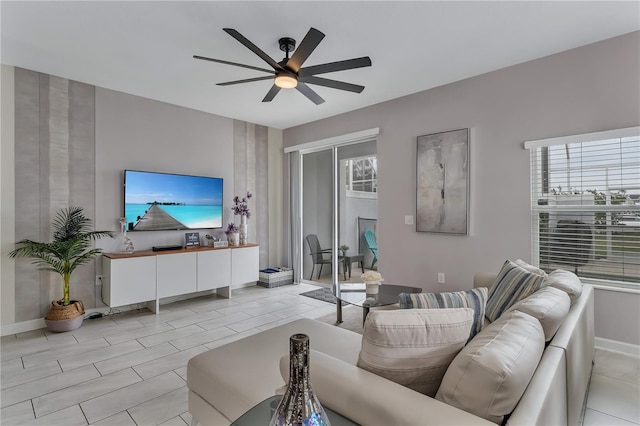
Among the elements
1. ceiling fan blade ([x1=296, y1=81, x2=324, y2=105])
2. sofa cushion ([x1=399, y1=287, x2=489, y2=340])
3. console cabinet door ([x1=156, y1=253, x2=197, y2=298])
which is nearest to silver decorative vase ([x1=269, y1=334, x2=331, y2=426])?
sofa cushion ([x1=399, y1=287, x2=489, y2=340])

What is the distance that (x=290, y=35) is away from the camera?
2.73m

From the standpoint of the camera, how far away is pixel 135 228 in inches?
160

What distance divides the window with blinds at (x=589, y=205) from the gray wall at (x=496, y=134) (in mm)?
113

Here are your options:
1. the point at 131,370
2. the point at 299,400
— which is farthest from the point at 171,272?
the point at 299,400

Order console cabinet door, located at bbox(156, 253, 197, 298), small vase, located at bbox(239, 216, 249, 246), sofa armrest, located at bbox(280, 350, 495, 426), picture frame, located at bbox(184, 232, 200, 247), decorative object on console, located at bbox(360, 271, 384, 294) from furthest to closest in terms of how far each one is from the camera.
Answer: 1. small vase, located at bbox(239, 216, 249, 246)
2. picture frame, located at bbox(184, 232, 200, 247)
3. console cabinet door, located at bbox(156, 253, 197, 298)
4. decorative object on console, located at bbox(360, 271, 384, 294)
5. sofa armrest, located at bbox(280, 350, 495, 426)

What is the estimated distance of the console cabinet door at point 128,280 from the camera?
356 cm

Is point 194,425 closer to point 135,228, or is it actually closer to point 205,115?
point 135,228

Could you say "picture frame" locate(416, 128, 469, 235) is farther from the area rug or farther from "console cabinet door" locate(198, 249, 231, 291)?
"console cabinet door" locate(198, 249, 231, 291)

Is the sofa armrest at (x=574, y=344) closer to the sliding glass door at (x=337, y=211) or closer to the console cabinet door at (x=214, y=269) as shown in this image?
the sliding glass door at (x=337, y=211)

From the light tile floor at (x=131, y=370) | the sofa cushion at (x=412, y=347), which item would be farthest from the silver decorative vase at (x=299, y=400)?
the light tile floor at (x=131, y=370)

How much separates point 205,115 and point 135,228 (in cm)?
192

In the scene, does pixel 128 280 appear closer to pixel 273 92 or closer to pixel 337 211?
pixel 273 92

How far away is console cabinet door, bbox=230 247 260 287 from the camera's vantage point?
4668 millimetres

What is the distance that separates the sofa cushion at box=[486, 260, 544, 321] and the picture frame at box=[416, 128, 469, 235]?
4.85 feet
